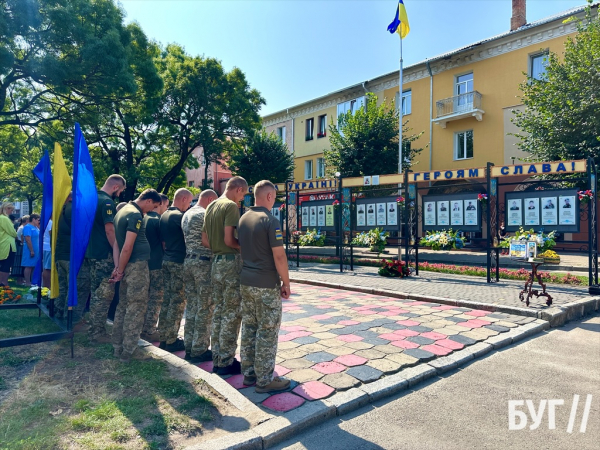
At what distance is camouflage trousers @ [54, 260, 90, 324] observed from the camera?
581 centimetres

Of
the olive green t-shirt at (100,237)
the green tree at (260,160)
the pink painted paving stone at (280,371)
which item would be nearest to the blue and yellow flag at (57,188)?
the olive green t-shirt at (100,237)

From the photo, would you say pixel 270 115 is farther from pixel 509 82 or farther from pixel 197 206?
pixel 197 206

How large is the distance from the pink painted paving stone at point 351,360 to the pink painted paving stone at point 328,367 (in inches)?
3.5

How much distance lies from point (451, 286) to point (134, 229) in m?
7.97

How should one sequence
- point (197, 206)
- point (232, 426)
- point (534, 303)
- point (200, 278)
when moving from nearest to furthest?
point (232, 426) < point (200, 278) < point (197, 206) < point (534, 303)

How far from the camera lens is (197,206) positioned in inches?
197

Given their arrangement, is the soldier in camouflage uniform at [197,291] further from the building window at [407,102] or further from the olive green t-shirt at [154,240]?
the building window at [407,102]

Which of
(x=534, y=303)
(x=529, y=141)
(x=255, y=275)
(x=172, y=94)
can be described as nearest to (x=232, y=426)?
(x=255, y=275)

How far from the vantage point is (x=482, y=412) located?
3.64 meters

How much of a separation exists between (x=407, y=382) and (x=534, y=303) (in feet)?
16.1

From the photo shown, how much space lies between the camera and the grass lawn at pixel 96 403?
297 cm

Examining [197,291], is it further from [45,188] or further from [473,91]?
[473,91]

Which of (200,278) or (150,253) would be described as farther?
(150,253)

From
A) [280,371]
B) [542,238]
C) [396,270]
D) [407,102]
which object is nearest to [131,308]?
[280,371]
